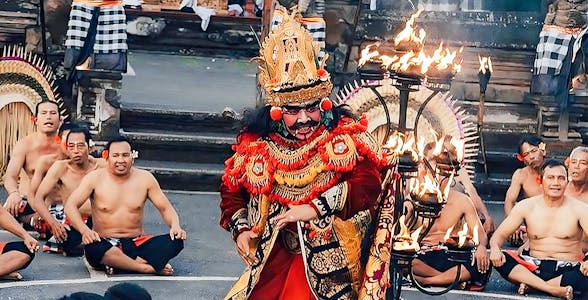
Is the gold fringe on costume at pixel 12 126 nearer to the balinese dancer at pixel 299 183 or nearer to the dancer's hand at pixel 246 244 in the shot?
the balinese dancer at pixel 299 183

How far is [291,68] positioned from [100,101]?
609 cm

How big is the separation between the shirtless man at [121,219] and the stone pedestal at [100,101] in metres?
3.08

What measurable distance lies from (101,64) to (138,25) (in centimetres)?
588

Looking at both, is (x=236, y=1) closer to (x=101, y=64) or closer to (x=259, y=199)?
(x=101, y=64)

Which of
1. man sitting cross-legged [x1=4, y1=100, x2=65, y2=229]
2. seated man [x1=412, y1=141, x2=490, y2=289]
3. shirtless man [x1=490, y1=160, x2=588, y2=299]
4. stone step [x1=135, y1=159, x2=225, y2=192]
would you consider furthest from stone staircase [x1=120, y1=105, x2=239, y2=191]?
shirtless man [x1=490, y1=160, x2=588, y2=299]

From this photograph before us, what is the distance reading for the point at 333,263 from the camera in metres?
7.90

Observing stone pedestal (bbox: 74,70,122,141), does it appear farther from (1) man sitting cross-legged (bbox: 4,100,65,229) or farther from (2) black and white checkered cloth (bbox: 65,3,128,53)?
(1) man sitting cross-legged (bbox: 4,100,65,229)

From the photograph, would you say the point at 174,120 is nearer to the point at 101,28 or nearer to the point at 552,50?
the point at 101,28

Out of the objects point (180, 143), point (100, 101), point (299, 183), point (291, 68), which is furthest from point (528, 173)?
point (291, 68)

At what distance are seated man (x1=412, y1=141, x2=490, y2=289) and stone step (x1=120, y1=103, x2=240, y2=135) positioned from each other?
3888mm

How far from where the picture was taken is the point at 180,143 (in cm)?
1366

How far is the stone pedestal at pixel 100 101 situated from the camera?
1359 cm

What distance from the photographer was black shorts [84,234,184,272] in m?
10.2

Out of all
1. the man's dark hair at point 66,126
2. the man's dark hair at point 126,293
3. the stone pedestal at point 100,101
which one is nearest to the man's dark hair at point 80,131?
the man's dark hair at point 66,126
